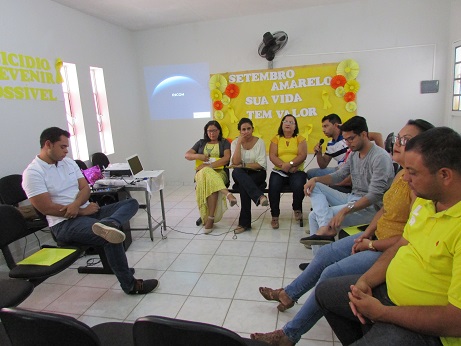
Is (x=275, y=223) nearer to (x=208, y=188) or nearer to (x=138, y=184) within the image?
(x=208, y=188)

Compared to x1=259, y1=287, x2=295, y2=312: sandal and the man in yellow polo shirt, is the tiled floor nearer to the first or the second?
x1=259, y1=287, x2=295, y2=312: sandal

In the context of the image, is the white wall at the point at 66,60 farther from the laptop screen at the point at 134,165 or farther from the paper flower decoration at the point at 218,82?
the paper flower decoration at the point at 218,82

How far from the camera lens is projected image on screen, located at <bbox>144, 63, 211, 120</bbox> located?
523 centimetres

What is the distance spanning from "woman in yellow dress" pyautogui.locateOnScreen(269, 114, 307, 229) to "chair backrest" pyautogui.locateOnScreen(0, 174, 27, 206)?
104 inches

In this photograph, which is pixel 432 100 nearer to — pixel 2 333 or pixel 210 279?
pixel 210 279

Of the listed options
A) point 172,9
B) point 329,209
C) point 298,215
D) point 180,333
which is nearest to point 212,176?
point 298,215

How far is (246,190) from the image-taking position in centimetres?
357

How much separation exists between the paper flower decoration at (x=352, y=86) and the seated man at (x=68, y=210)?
3.64m

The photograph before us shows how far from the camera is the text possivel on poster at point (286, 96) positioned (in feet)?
15.4

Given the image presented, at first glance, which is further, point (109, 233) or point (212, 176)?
point (212, 176)

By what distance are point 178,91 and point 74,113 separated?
175cm

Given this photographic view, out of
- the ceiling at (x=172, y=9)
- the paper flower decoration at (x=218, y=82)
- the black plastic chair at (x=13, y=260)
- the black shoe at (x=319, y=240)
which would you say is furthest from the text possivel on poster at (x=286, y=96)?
the black plastic chair at (x=13, y=260)

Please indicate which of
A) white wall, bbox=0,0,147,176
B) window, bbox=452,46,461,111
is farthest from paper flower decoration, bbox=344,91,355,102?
white wall, bbox=0,0,147,176

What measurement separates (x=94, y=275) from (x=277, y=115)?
3503mm
